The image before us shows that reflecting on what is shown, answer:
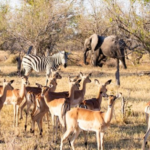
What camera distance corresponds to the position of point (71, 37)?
26344 mm

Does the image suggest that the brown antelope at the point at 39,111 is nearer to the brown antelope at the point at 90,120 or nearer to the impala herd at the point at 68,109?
the impala herd at the point at 68,109

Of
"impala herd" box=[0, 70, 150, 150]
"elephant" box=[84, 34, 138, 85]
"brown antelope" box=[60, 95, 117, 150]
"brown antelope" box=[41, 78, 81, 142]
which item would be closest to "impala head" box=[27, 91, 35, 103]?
"impala herd" box=[0, 70, 150, 150]

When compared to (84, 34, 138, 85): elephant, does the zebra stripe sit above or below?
below

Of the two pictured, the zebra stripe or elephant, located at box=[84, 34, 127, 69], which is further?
elephant, located at box=[84, 34, 127, 69]

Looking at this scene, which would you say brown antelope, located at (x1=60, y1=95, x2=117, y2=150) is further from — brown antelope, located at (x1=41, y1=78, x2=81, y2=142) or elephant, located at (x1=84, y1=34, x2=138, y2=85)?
elephant, located at (x1=84, y1=34, x2=138, y2=85)

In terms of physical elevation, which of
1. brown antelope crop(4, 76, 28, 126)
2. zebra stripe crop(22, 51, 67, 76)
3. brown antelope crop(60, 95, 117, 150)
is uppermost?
zebra stripe crop(22, 51, 67, 76)

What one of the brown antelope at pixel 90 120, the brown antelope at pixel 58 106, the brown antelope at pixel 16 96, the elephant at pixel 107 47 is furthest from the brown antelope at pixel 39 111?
the elephant at pixel 107 47

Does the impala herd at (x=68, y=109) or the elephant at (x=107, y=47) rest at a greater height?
the elephant at (x=107, y=47)

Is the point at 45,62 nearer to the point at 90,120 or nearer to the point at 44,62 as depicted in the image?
the point at 44,62

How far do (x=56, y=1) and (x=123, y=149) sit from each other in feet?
54.7

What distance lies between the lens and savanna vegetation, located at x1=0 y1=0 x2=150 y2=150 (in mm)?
7542

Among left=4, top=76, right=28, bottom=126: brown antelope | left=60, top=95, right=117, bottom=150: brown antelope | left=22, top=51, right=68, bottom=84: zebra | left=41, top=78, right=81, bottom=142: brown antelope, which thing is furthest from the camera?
left=22, top=51, right=68, bottom=84: zebra

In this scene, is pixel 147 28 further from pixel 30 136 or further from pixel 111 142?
pixel 30 136

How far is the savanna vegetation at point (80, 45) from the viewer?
754 cm
